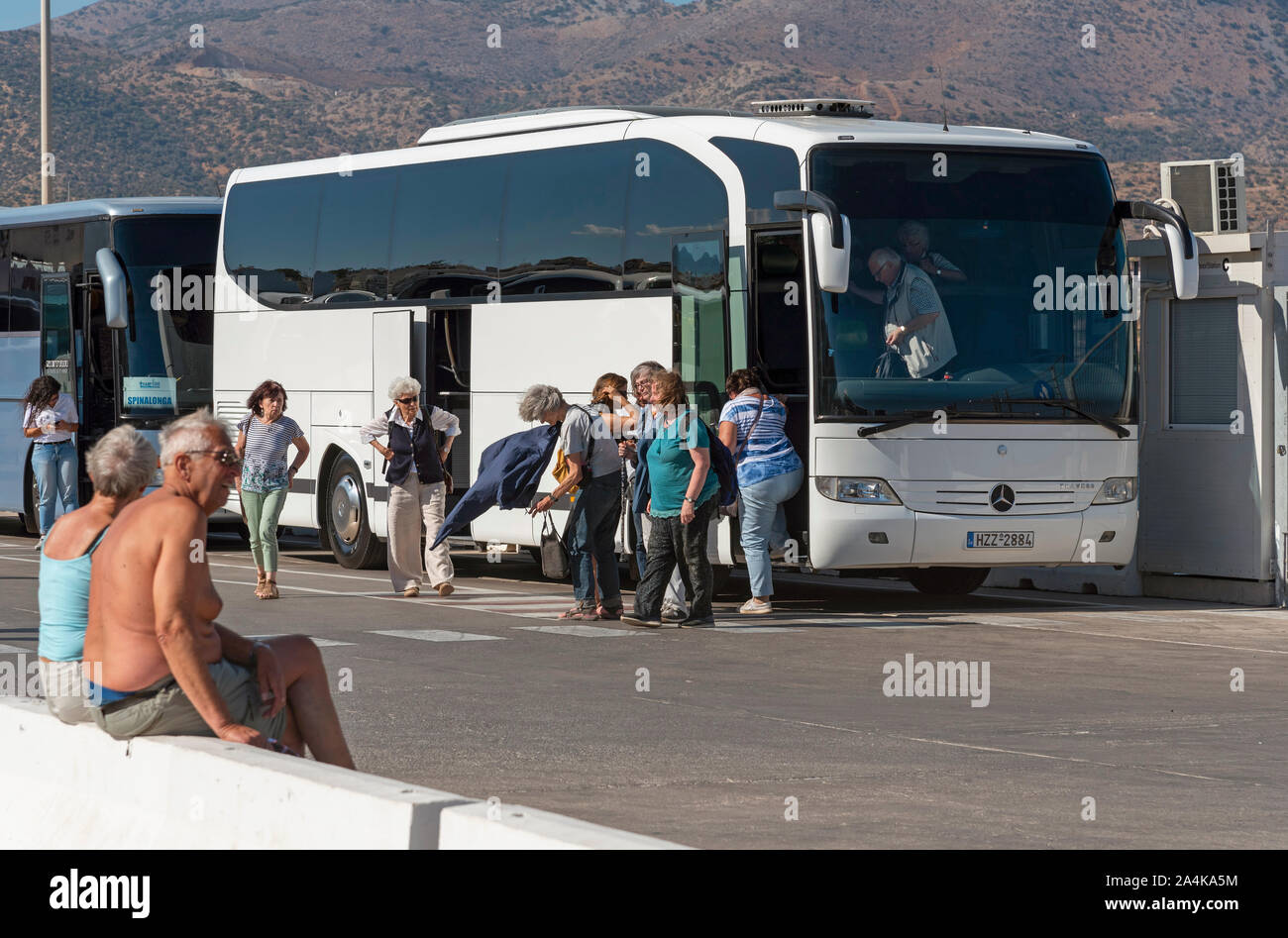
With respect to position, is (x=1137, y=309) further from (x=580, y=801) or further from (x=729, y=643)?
(x=580, y=801)

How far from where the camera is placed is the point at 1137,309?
17.1 meters

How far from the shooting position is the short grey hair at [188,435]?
739 centimetres

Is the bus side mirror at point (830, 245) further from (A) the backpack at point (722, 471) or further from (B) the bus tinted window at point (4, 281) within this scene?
(B) the bus tinted window at point (4, 281)

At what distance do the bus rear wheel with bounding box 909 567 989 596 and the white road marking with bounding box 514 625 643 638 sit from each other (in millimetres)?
4191

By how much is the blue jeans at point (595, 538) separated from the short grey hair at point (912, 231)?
9.26ft

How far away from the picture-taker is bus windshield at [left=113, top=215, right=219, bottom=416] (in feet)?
80.2

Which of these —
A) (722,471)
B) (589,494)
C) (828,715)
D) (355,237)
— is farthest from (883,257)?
(355,237)

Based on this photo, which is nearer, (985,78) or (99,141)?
(99,141)

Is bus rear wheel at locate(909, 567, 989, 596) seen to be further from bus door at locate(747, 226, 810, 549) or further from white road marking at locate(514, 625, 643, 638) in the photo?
white road marking at locate(514, 625, 643, 638)

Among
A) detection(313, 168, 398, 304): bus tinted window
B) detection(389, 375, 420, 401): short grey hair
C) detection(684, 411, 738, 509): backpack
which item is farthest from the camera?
detection(313, 168, 398, 304): bus tinted window

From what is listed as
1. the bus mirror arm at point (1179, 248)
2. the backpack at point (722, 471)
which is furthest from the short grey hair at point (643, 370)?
the bus mirror arm at point (1179, 248)

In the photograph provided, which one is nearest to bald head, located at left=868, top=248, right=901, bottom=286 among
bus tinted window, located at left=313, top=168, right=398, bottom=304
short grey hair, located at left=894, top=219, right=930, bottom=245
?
short grey hair, located at left=894, top=219, right=930, bottom=245

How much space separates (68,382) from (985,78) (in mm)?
153049
